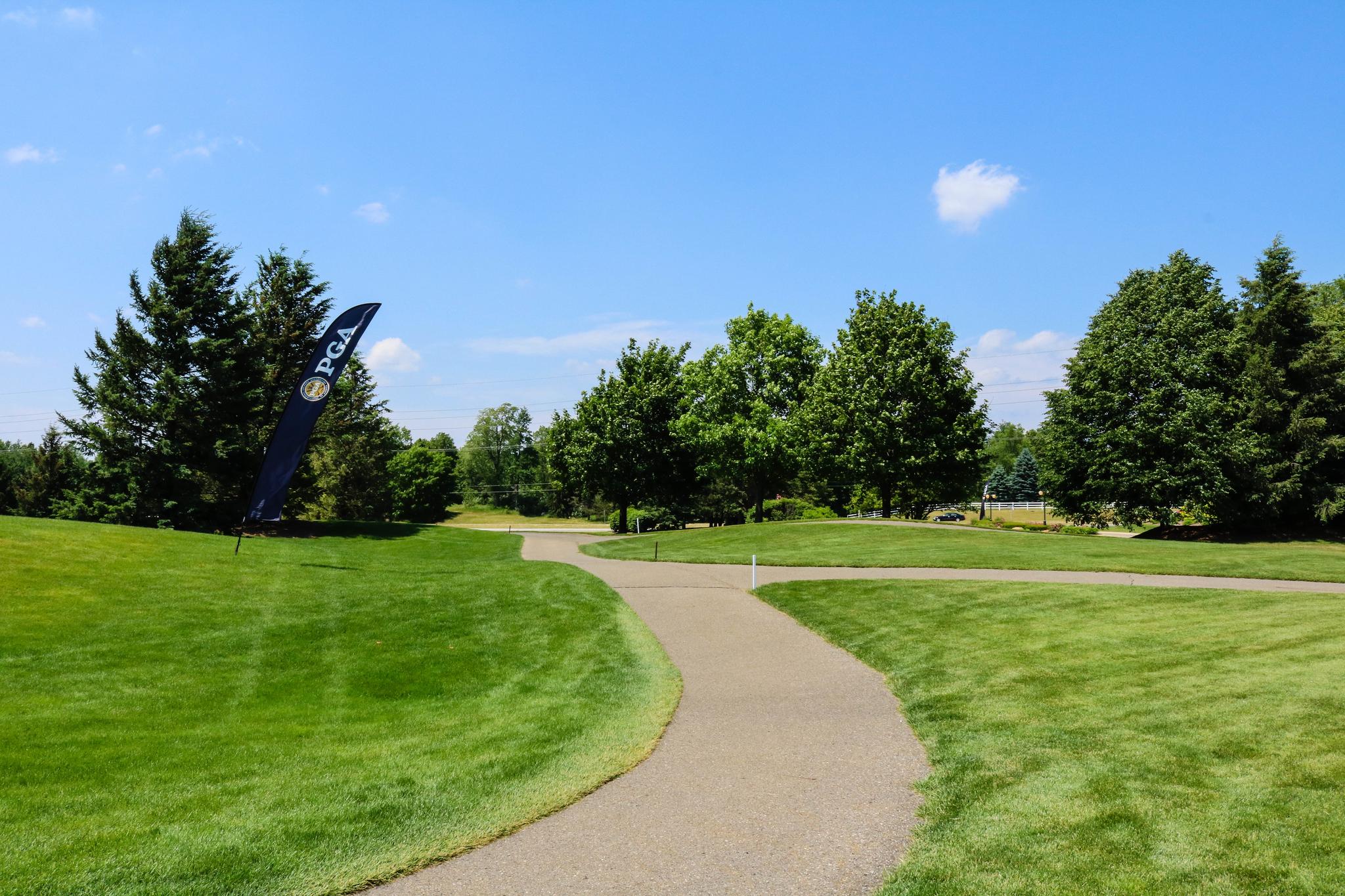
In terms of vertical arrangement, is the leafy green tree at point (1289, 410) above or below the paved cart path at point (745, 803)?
above

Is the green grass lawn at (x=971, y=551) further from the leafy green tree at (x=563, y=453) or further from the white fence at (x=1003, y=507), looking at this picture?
the white fence at (x=1003, y=507)

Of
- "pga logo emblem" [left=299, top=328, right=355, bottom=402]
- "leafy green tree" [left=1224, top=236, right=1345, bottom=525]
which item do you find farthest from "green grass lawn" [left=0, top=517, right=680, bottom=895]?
"leafy green tree" [left=1224, top=236, right=1345, bottom=525]

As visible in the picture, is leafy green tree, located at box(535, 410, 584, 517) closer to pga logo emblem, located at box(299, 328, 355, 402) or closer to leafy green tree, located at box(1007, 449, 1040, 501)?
pga logo emblem, located at box(299, 328, 355, 402)

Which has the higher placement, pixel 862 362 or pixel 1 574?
pixel 862 362

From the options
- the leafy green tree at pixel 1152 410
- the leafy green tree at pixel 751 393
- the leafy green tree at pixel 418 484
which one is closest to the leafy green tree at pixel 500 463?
the leafy green tree at pixel 418 484

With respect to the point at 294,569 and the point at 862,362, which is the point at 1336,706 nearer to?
the point at 294,569

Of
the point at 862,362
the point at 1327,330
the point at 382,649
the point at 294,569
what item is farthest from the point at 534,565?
the point at 1327,330

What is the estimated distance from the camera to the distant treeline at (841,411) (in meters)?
35.7

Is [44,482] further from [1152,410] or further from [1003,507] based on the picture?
[1003,507]

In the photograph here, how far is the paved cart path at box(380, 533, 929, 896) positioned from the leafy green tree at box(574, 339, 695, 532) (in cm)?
3854

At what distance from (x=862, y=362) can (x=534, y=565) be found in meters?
24.6

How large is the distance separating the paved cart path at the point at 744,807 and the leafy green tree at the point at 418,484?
7917cm

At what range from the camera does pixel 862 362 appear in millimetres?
42156

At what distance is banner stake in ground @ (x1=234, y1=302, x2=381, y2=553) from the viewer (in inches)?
791
